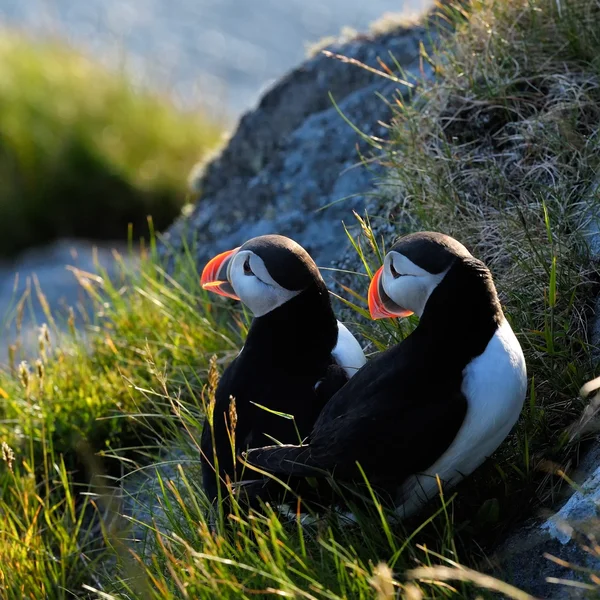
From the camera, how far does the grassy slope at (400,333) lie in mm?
2662

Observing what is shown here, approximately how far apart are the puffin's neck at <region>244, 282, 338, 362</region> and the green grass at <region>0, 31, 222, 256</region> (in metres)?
5.87

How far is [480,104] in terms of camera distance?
408 cm

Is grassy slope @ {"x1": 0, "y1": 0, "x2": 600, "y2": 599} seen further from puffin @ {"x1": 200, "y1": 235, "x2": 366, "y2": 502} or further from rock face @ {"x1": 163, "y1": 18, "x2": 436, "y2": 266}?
rock face @ {"x1": 163, "y1": 18, "x2": 436, "y2": 266}

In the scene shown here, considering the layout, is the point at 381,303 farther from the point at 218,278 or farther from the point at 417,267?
the point at 218,278

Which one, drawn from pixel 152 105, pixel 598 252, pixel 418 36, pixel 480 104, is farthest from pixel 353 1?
pixel 598 252

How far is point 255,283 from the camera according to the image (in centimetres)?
311

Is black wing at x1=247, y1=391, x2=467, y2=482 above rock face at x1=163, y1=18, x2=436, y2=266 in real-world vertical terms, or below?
below

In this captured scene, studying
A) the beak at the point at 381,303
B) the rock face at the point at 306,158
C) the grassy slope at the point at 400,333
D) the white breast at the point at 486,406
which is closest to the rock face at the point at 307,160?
the rock face at the point at 306,158

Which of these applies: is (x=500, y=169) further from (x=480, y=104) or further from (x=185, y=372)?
(x=185, y=372)

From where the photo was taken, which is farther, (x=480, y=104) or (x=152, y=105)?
(x=152, y=105)

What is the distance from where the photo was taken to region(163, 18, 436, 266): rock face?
16.0 feet

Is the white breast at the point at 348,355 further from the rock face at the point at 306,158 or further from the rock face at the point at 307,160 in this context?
the rock face at the point at 306,158

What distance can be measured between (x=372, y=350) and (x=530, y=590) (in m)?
1.37

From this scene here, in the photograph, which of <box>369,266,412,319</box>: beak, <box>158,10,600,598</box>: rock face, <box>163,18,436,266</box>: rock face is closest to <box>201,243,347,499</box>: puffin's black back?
<box>369,266,412,319</box>: beak
